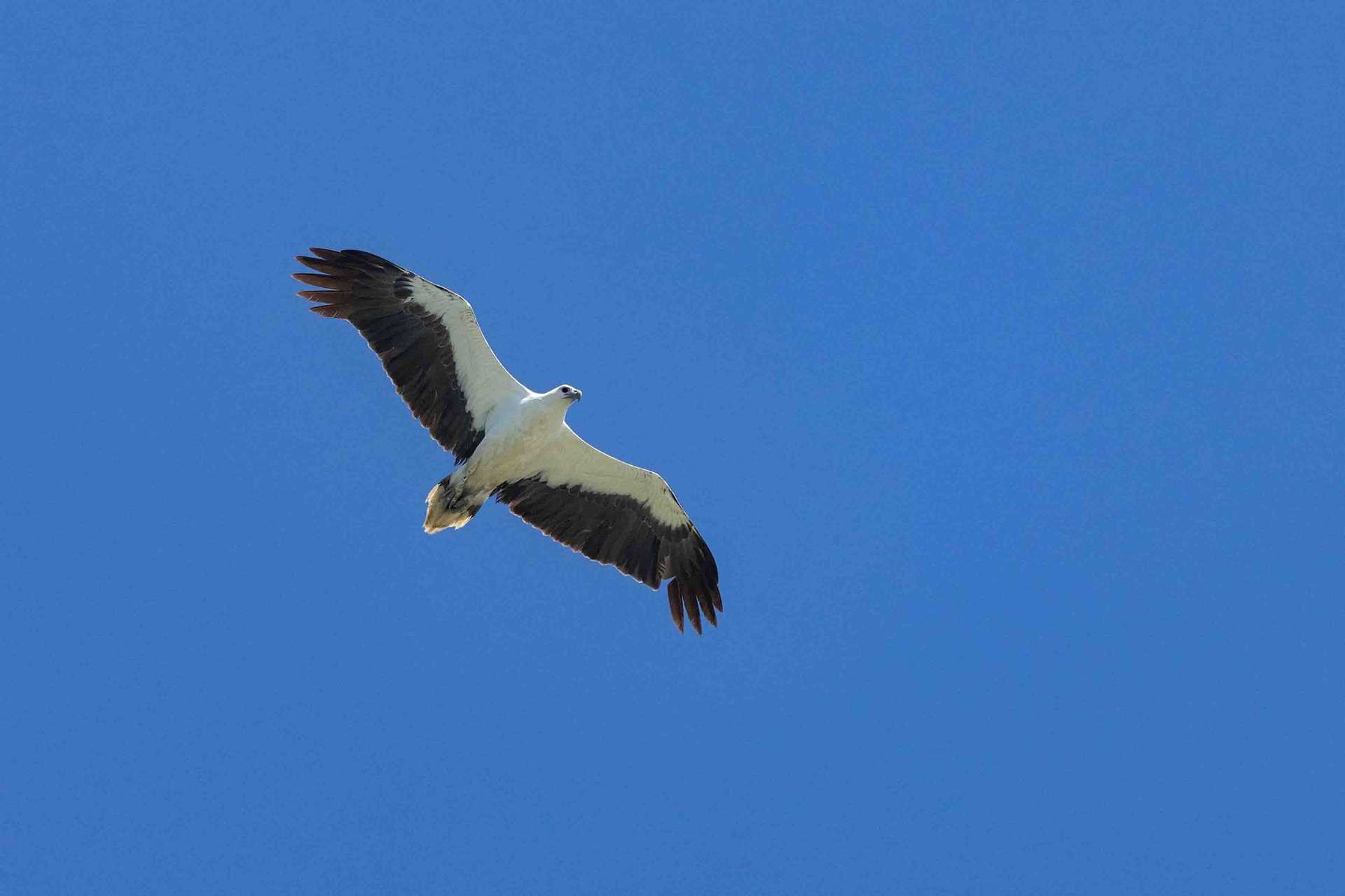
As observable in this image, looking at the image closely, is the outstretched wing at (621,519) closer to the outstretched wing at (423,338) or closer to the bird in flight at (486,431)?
the bird in flight at (486,431)

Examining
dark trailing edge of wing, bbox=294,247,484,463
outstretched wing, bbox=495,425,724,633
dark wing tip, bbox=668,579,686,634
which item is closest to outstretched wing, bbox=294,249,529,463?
dark trailing edge of wing, bbox=294,247,484,463

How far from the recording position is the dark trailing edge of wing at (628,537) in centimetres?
2203

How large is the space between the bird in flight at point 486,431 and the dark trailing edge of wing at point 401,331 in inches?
0.5

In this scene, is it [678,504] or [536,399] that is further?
[678,504]

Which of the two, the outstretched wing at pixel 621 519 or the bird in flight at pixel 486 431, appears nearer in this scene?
the bird in flight at pixel 486 431

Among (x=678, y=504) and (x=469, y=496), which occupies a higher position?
(x=678, y=504)

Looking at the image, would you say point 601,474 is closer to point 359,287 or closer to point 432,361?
point 432,361

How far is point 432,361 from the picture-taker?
21078 millimetres

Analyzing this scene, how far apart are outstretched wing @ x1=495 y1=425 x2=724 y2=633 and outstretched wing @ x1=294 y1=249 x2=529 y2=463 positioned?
1.15 meters

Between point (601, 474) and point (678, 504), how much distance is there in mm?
1298

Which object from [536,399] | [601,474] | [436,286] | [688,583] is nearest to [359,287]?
[436,286]

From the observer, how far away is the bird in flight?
20750 mm

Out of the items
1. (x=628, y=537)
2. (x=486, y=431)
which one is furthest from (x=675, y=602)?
(x=486, y=431)

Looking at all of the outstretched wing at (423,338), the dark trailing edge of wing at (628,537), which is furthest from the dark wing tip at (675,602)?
the outstretched wing at (423,338)
